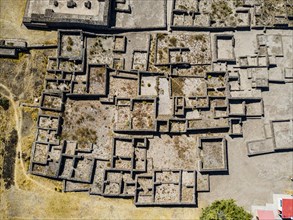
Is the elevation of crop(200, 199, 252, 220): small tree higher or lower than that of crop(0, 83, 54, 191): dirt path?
lower

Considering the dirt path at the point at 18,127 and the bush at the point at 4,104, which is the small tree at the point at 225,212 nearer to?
the dirt path at the point at 18,127

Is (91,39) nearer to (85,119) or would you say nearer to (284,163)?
(85,119)

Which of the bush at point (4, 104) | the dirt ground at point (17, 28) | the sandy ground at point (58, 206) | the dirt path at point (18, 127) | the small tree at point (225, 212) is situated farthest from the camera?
the dirt ground at point (17, 28)

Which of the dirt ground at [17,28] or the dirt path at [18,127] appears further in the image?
the dirt ground at [17,28]

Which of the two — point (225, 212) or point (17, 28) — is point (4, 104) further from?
point (225, 212)

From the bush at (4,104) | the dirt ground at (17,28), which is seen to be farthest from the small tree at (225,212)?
the dirt ground at (17,28)

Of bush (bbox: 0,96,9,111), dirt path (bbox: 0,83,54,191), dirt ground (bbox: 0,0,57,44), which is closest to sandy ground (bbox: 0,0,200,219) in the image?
dirt path (bbox: 0,83,54,191)

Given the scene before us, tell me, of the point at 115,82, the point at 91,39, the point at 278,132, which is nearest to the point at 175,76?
the point at 115,82

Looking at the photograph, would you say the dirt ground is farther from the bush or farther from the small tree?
the small tree
